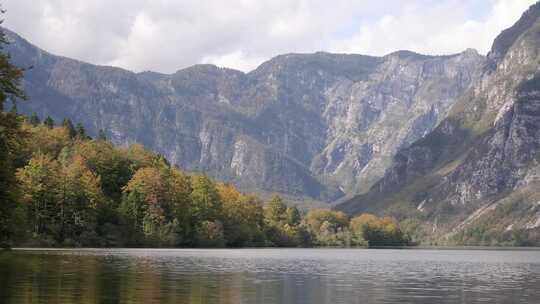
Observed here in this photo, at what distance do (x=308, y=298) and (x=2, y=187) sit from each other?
34919 millimetres

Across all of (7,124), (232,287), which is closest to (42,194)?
(7,124)

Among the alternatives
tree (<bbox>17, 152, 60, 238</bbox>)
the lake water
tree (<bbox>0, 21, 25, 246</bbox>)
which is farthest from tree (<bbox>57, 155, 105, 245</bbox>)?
tree (<bbox>0, 21, 25, 246</bbox>)

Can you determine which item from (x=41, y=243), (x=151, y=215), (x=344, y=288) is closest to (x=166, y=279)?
(x=344, y=288)

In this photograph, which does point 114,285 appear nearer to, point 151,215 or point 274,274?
point 274,274

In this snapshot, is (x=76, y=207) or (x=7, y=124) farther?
(x=76, y=207)

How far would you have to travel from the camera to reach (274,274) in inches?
3386

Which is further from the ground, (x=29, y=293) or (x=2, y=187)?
(x=2, y=187)

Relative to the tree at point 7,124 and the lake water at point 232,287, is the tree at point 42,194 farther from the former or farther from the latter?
the tree at point 7,124


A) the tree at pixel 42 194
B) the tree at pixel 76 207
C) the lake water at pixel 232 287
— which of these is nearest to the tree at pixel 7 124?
the lake water at pixel 232 287

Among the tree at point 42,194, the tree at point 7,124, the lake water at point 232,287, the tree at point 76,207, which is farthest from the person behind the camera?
the tree at point 76,207

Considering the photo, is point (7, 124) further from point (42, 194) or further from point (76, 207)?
point (76, 207)

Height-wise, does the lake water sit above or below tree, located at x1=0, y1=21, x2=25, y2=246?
below

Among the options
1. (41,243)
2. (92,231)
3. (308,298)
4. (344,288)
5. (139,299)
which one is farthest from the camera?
(92,231)

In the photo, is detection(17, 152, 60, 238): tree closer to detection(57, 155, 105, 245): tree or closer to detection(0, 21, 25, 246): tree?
detection(57, 155, 105, 245): tree
